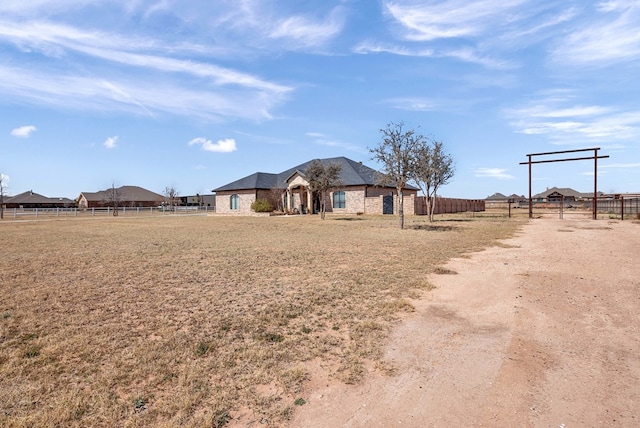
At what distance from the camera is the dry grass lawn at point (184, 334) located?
3.06m

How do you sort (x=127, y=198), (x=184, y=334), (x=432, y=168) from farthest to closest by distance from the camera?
(x=127, y=198) → (x=432, y=168) → (x=184, y=334)

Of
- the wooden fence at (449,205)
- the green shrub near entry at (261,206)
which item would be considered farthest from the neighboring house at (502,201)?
the green shrub near entry at (261,206)

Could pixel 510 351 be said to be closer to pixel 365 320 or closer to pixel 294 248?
pixel 365 320

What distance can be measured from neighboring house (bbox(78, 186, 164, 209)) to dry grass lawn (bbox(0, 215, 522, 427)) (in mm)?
76167

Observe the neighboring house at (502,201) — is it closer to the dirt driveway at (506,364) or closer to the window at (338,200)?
the window at (338,200)

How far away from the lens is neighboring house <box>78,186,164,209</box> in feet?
255

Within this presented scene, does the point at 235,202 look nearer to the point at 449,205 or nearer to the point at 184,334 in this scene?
the point at 449,205

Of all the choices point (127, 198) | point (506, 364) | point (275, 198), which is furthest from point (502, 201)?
point (127, 198)

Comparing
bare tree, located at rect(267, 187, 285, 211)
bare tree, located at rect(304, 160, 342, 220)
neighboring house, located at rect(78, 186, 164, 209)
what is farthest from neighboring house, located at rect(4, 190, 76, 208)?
bare tree, located at rect(304, 160, 342, 220)

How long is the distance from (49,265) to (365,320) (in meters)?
8.54

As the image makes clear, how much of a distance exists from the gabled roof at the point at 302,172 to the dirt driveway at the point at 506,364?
32.3m

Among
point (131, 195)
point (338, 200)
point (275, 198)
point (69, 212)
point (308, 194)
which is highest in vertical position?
point (131, 195)

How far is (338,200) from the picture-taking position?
39.8 metres

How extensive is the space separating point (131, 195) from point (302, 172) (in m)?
56.9
